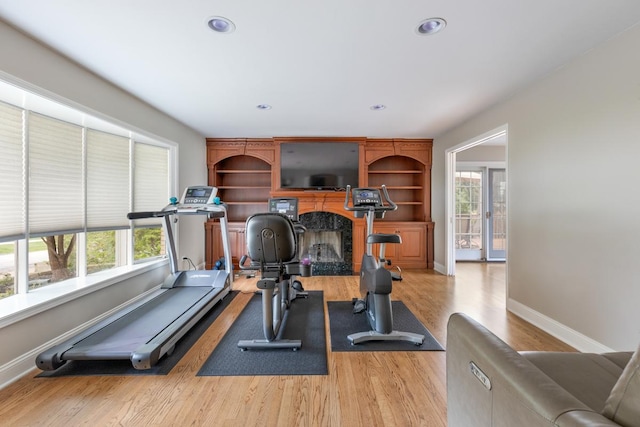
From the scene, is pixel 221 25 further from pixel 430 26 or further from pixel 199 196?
pixel 199 196

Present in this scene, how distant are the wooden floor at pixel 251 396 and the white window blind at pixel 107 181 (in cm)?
163

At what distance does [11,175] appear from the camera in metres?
2.19

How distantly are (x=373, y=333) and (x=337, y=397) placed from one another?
80cm

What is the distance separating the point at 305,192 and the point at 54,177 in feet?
10.9

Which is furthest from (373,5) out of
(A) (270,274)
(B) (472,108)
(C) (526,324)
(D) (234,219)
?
(D) (234,219)

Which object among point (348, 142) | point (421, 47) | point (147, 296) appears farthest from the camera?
point (348, 142)

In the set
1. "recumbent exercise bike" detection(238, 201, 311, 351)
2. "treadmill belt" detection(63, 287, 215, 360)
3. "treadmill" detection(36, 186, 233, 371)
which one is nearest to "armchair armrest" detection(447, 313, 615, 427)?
"recumbent exercise bike" detection(238, 201, 311, 351)

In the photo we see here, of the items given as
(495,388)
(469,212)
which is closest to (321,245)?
(469,212)

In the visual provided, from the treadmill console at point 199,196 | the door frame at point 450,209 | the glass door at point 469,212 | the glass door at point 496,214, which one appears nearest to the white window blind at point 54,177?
the treadmill console at point 199,196

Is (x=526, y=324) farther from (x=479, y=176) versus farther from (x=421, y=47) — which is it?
(x=479, y=176)

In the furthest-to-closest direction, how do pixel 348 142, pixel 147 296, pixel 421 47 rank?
pixel 348 142
pixel 147 296
pixel 421 47

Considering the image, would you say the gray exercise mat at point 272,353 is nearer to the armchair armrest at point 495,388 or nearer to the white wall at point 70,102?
the armchair armrest at point 495,388

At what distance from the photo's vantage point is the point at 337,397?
1.72 meters

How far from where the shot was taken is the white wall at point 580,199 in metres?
1.98
